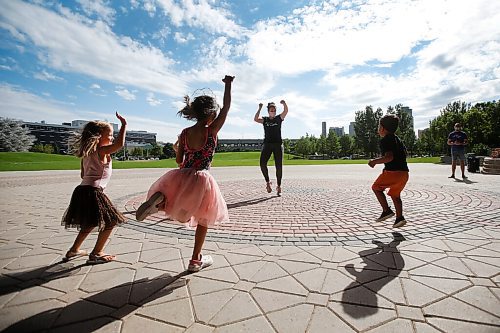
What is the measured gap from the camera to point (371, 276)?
252 cm

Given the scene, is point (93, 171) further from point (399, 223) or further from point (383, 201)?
point (399, 223)

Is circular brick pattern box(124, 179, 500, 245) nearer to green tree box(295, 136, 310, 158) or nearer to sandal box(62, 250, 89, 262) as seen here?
sandal box(62, 250, 89, 262)

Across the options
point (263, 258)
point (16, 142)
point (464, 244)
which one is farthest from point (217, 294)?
point (16, 142)

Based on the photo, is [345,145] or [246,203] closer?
[246,203]

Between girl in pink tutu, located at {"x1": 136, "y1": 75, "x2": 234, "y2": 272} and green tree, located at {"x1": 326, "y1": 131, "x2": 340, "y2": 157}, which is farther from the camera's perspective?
green tree, located at {"x1": 326, "y1": 131, "x2": 340, "y2": 157}

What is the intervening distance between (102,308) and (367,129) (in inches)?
2605

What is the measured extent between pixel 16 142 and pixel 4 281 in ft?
246

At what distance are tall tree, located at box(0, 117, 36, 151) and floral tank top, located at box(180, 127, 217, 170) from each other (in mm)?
74873

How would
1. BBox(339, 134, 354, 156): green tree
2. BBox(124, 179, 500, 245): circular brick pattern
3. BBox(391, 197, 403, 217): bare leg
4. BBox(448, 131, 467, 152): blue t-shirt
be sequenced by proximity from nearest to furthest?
1. BBox(124, 179, 500, 245): circular brick pattern
2. BBox(391, 197, 403, 217): bare leg
3. BBox(448, 131, 467, 152): blue t-shirt
4. BBox(339, 134, 354, 156): green tree

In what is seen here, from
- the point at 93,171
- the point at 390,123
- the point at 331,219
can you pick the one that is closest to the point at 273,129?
the point at 331,219

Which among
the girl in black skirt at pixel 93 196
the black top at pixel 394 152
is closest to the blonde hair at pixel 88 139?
the girl in black skirt at pixel 93 196

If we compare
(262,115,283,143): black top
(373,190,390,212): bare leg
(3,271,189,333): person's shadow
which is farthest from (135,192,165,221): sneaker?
(262,115,283,143): black top

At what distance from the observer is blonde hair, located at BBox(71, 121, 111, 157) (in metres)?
2.91

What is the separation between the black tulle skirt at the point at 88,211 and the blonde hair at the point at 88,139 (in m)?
0.39
